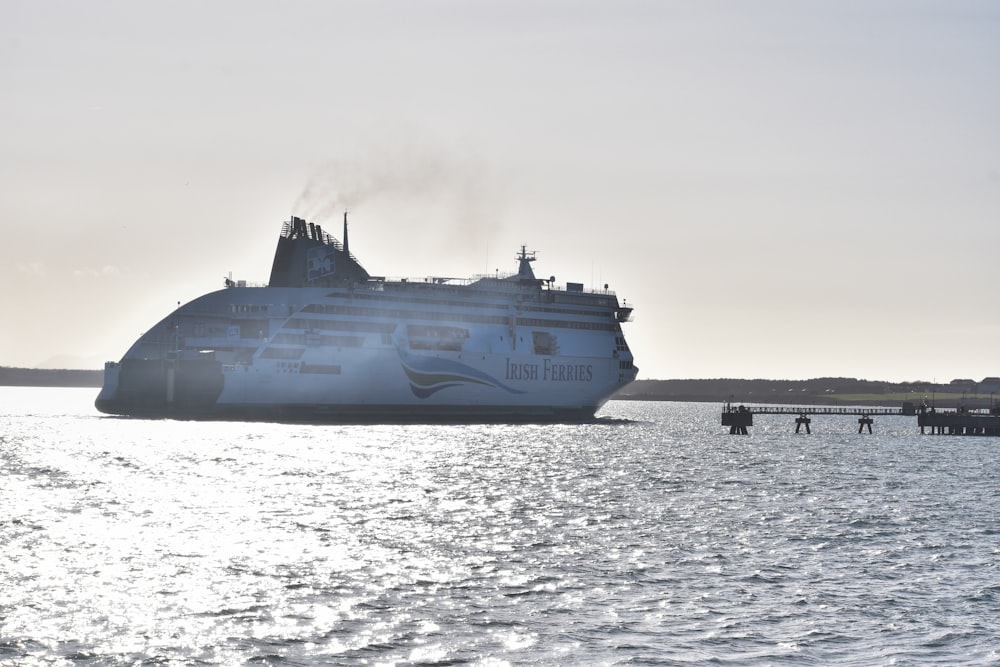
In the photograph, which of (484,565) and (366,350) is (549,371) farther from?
(484,565)

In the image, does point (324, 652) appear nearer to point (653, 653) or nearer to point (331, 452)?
point (653, 653)

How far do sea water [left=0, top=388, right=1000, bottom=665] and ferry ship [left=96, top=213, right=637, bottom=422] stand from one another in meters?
34.2

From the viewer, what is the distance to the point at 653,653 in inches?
808

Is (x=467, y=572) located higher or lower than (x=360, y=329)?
lower

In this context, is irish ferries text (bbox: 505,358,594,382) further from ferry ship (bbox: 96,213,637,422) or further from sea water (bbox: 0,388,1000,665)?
sea water (bbox: 0,388,1000,665)

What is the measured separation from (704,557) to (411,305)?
3199 inches

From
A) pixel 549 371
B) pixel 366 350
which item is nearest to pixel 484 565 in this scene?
pixel 366 350

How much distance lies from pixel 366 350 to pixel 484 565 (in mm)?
76145

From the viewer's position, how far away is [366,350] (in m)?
105

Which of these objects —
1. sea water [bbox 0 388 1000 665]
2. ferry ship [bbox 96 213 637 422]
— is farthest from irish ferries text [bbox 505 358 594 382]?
sea water [bbox 0 388 1000 665]

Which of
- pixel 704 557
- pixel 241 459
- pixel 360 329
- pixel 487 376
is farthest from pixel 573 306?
pixel 704 557

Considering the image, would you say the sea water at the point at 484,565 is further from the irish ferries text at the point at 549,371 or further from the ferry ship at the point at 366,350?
the irish ferries text at the point at 549,371

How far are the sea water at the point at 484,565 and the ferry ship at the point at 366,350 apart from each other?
34.2 meters

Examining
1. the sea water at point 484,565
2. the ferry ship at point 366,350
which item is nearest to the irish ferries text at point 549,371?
the ferry ship at point 366,350
